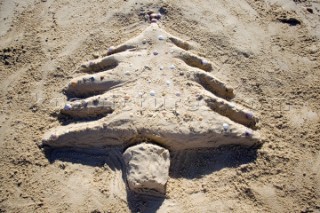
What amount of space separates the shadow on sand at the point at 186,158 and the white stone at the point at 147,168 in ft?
0.43

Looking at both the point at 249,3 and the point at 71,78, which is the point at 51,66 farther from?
the point at 249,3

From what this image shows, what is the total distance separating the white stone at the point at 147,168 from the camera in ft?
10.7

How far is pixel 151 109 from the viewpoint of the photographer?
361 cm

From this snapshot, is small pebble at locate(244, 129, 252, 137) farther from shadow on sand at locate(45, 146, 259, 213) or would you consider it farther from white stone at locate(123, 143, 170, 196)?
white stone at locate(123, 143, 170, 196)

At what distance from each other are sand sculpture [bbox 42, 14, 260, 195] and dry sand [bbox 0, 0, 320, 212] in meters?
0.14

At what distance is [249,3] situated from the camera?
4742 mm

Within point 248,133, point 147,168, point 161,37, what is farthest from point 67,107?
point 248,133

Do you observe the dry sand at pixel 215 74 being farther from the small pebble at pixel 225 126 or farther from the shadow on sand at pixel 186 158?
the small pebble at pixel 225 126

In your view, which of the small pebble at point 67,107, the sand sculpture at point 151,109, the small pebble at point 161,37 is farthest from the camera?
the small pebble at point 161,37

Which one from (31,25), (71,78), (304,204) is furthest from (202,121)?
(31,25)

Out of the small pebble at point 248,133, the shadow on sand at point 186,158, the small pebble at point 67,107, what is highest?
the small pebble at point 248,133

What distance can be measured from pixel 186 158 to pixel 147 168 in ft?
1.53

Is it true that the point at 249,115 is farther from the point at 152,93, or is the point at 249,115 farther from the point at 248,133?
the point at 152,93

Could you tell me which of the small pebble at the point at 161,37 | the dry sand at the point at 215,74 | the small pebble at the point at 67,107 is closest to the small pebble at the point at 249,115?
the dry sand at the point at 215,74
